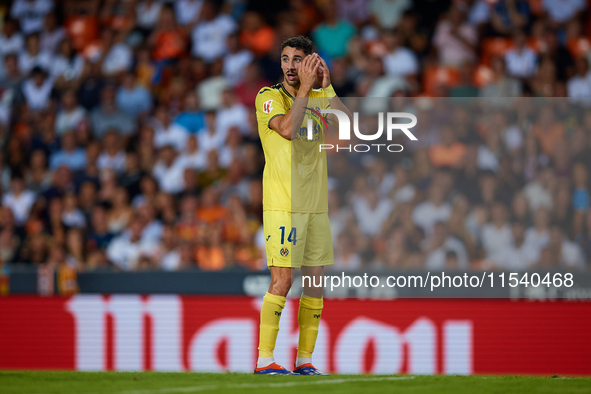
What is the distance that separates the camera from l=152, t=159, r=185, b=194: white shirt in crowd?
33.5 feet

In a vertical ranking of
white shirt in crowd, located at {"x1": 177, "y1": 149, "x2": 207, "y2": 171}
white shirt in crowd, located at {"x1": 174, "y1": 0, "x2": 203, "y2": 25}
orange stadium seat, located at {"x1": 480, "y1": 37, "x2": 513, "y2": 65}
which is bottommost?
white shirt in crowd, located at {"x1": 177, "y1": 149, "x2": 207, "y2": 171}

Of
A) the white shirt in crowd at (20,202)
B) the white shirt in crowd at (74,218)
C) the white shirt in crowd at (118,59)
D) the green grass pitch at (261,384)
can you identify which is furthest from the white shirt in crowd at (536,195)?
the white shirt in crowd at (118,59)

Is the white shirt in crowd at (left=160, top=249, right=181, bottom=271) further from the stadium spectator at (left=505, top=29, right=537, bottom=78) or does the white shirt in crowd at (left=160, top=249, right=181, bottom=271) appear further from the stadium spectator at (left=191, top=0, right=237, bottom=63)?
the stadium spectator at (left=505, top=29, right=537, bottom=78)

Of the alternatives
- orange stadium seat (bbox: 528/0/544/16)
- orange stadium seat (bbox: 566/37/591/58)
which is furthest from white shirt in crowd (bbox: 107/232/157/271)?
orange stadium seat (bbox: 528/0/544/16)

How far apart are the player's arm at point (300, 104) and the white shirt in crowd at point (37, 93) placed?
7449mm

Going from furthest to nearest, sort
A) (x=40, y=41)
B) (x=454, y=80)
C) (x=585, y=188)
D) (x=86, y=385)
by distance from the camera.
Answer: (x=40, y=41), (x=454, y=80), (x=585, y=188), (x=86, y=385)

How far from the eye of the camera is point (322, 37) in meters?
11.1

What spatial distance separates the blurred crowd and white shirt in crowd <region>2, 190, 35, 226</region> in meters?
0.02

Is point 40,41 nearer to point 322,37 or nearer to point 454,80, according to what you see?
point 322,37

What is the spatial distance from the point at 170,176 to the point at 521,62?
4661 mm

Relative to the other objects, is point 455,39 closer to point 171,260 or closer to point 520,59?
point 520,59

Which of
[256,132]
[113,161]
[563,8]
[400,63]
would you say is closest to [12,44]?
[113,161]

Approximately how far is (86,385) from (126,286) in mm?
3563

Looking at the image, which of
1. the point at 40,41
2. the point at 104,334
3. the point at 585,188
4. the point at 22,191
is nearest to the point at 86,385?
the point at 104,334
